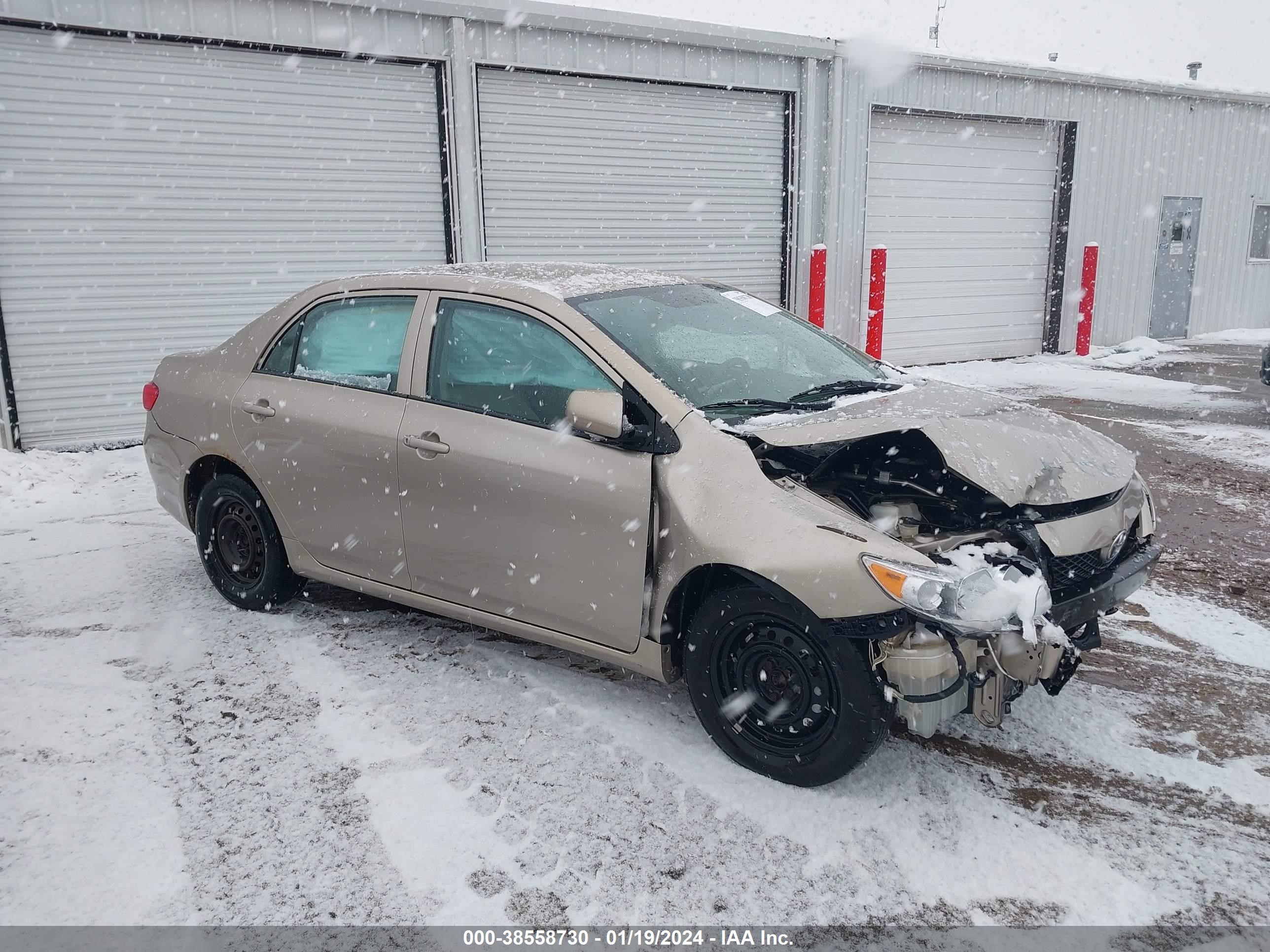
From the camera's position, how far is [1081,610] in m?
2.99

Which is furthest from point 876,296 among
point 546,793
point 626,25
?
point 546,793

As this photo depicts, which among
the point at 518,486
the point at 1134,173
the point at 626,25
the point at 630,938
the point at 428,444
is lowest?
the point at 630,938

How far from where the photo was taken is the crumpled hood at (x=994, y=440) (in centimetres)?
306

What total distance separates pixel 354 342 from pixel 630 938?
9.01 feet

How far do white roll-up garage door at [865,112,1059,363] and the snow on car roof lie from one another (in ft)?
32.5

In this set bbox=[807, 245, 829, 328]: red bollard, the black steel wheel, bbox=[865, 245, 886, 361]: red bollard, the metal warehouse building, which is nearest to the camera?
the black steel wheel

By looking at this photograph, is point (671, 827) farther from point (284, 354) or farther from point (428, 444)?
point (284, 354)

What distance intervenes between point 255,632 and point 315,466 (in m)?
0.92

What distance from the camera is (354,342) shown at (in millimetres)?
4117

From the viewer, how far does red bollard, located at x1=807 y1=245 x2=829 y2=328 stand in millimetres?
12070

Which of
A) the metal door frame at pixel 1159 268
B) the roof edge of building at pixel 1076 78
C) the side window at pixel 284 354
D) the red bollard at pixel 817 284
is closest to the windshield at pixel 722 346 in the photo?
the side window at pixel 284 354

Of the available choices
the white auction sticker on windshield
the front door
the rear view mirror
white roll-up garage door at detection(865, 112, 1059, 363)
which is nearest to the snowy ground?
the front door

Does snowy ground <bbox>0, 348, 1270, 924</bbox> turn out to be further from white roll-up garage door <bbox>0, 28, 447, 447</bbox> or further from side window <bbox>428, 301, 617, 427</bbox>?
white roll-up garage door <bbox>0, 28, 447, 447</bbox>

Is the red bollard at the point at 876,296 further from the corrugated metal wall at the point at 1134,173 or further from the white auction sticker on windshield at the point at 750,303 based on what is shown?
the white auction sticker on windshield at the point at 750,303
